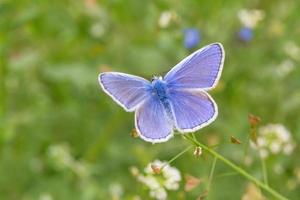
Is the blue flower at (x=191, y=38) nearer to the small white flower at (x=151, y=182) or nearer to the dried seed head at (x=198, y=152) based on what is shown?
the small white flower at (x=151, y=182)

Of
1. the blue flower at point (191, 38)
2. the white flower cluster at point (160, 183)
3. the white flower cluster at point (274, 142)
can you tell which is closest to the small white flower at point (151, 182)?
the white flower cluster at point (160, 183)

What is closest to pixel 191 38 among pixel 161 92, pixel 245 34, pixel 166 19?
pixel 166 19

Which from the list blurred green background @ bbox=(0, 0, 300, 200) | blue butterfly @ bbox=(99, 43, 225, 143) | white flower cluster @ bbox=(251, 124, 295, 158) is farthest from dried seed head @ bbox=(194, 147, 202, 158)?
blurred green background @ bbox=(0, 0, 300, 200)

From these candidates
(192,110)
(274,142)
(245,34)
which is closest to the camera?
(192,110)

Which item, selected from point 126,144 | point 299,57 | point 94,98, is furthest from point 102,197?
point 299,57

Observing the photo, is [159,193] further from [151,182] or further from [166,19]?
[166,19]

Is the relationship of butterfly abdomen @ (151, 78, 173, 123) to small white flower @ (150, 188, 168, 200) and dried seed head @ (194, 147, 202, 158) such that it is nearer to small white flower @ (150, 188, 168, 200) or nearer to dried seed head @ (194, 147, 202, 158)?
dried seed head @ (194, 147, 202, 158)
